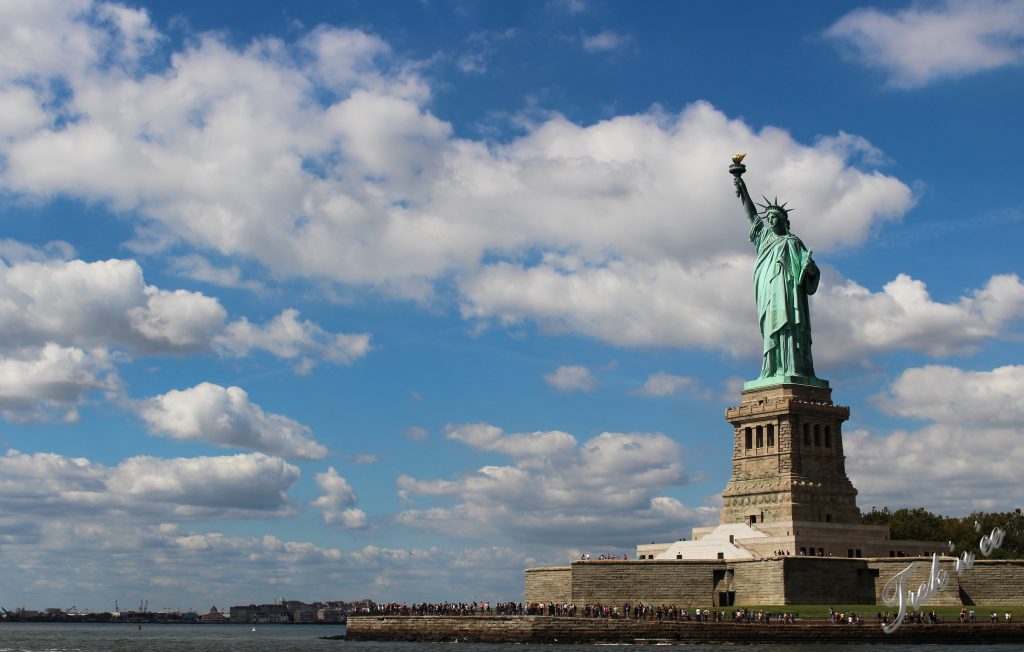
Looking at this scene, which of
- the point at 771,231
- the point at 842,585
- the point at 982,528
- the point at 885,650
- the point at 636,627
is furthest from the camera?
the point at 982,528

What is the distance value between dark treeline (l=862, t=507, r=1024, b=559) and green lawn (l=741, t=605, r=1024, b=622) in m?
28.1

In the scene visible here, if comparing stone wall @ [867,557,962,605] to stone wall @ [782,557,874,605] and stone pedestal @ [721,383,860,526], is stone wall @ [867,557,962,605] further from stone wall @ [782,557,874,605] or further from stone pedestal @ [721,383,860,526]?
stone pedestal @ [721,383,860,526]

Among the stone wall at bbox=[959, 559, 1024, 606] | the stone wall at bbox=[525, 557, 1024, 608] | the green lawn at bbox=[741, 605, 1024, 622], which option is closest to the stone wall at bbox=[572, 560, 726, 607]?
the stone wall at bbox=[525, 557, 1024, 608]

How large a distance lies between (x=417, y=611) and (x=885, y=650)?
27764 mm

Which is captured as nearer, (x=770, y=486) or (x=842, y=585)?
(x=842, y=585)

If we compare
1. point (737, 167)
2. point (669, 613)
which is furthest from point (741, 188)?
point (669, 613)

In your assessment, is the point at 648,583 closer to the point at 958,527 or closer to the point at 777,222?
the point at 777,222

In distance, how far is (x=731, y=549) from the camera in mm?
68750

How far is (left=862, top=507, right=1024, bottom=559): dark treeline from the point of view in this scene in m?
92.5

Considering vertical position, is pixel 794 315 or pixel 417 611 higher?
pixel 794 315

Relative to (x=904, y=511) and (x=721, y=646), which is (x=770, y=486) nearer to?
(x=721, y=646)

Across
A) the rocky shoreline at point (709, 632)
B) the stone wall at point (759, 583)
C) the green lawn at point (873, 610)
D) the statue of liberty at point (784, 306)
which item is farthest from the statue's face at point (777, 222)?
the rocky shoreline at point (709, 632)

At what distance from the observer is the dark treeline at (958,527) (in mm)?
92500

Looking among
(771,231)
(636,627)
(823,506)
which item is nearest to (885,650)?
(636,627)
